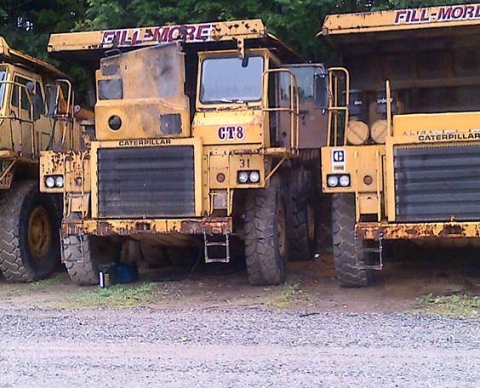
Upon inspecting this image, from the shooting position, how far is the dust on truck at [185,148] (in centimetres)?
1116

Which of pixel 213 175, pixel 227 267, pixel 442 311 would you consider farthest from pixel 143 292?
pixel 442 311

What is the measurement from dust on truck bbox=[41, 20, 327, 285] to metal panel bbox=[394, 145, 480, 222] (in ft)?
5.28

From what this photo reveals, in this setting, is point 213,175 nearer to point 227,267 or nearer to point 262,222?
point 262,222

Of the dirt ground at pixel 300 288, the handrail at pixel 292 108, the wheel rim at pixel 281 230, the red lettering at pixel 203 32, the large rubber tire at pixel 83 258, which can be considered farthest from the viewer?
the wheel rim at pixel 281 230

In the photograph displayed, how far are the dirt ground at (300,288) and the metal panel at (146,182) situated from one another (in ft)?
3.79

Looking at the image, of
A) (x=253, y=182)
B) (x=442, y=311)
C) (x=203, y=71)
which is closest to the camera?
(x=442, y=311)

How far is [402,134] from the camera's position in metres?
10.4

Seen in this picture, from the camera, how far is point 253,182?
11133 millimetres

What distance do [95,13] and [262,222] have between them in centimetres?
656

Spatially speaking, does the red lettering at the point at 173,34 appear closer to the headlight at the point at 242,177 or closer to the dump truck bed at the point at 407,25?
the dump truck bed at the point at 407,25

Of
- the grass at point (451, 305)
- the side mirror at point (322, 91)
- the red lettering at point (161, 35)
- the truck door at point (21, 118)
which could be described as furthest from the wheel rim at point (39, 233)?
the grass at point (451, 305)

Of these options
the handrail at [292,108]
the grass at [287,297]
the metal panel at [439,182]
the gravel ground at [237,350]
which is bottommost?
the gravel ground at [237,350]

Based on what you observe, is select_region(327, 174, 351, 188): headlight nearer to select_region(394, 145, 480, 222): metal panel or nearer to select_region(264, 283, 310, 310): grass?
select_region(394, 145, 480, 222): metal panel

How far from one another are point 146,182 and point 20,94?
3.31 metres
